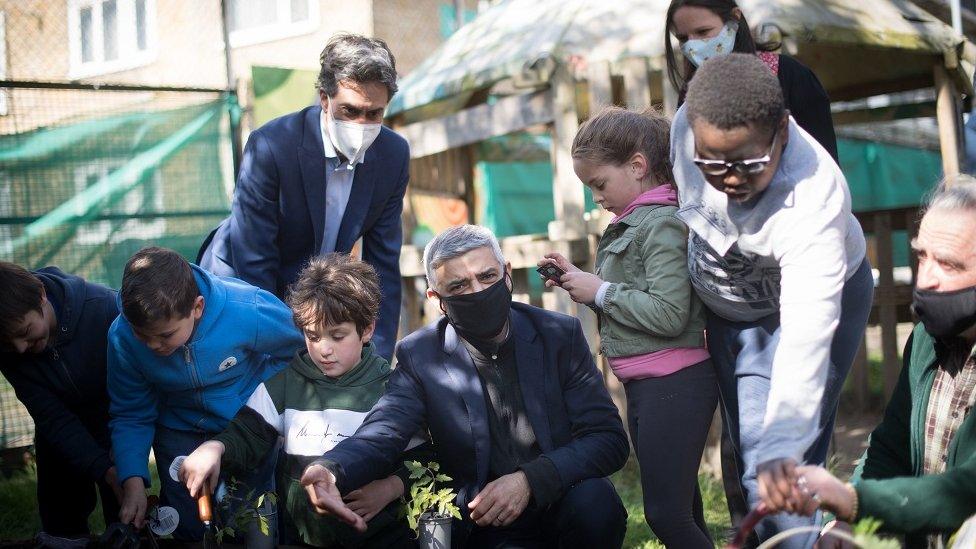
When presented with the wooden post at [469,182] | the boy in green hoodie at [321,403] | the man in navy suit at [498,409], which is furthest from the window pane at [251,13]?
the man in navy suit at [498,409]

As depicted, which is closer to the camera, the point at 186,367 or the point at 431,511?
the point at 431,511

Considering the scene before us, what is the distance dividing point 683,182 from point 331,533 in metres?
1.65

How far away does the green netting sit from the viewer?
19.9 feet

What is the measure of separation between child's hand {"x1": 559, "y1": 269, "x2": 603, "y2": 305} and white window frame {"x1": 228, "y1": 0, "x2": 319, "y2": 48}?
414 inches

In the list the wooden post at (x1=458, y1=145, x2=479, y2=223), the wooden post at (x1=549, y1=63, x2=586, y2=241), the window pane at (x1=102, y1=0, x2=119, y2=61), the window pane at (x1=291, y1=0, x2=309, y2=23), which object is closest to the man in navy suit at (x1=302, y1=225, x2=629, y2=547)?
the wooden post at (x1=549, y1=63, x2=586, y2=241)

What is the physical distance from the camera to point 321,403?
370 cm

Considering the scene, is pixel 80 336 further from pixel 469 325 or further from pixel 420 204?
pixel 420 204

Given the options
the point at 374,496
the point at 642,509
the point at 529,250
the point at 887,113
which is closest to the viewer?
the point at 374,496

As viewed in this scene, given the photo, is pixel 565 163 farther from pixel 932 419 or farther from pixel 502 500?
pixel 932 419

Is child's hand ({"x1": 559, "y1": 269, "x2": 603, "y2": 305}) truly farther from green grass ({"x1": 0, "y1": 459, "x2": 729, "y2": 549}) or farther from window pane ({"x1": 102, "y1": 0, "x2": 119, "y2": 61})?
window pane ({"x1": 102, "y1": 0, "x2": 119, "y2": 61})

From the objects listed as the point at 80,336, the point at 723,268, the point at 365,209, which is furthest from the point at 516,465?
the point at 80,336

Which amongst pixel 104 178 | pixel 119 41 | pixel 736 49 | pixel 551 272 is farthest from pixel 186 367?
pixel 119 41

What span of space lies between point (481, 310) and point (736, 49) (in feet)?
3.81

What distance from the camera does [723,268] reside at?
9.80 ft
